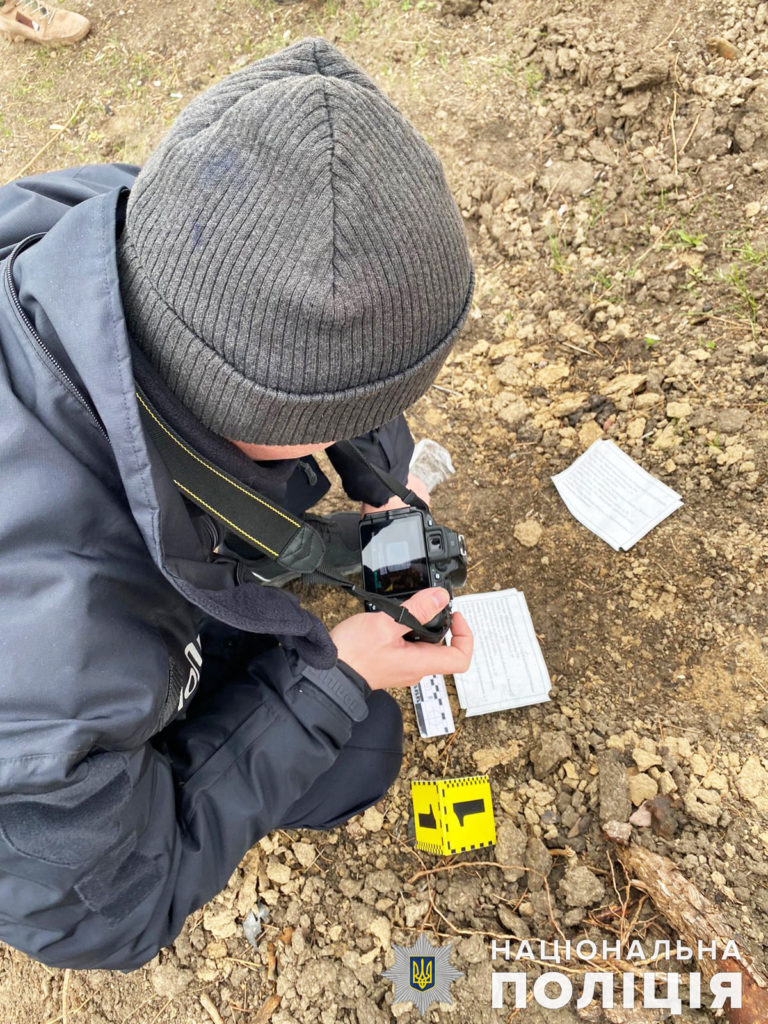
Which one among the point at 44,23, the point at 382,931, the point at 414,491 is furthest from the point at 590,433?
the point at 44,23

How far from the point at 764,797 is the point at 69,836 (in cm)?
166

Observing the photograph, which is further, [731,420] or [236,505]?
[731,420]

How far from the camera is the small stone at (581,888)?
1685 millimetres

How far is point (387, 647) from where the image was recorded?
1558 millimetres

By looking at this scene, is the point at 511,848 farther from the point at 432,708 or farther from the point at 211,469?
the point at 211,469

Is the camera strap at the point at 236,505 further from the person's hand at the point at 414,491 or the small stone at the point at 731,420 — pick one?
the small stone at the point at 731,420

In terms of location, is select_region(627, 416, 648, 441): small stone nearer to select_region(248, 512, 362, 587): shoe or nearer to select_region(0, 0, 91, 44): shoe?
select_region(248, 512, 362, 587): shoe

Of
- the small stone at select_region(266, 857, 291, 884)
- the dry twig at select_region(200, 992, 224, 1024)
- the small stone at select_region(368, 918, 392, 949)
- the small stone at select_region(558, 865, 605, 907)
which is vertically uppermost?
the small stone at select_region(558, 865, 605, 907)

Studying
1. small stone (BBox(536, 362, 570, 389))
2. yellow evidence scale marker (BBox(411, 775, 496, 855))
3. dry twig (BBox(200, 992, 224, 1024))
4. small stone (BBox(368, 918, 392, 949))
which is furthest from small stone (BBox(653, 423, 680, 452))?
dry twig (BBox(200, 992, 224, 1024))

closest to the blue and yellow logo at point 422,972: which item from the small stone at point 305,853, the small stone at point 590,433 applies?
the small stone at point 305,853

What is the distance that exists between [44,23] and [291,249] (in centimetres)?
426

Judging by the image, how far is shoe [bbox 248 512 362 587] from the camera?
203 centimetres

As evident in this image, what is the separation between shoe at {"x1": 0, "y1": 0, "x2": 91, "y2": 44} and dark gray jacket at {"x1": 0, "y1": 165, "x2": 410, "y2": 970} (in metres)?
3.45

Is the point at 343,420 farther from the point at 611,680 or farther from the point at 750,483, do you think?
the point at 750,483
